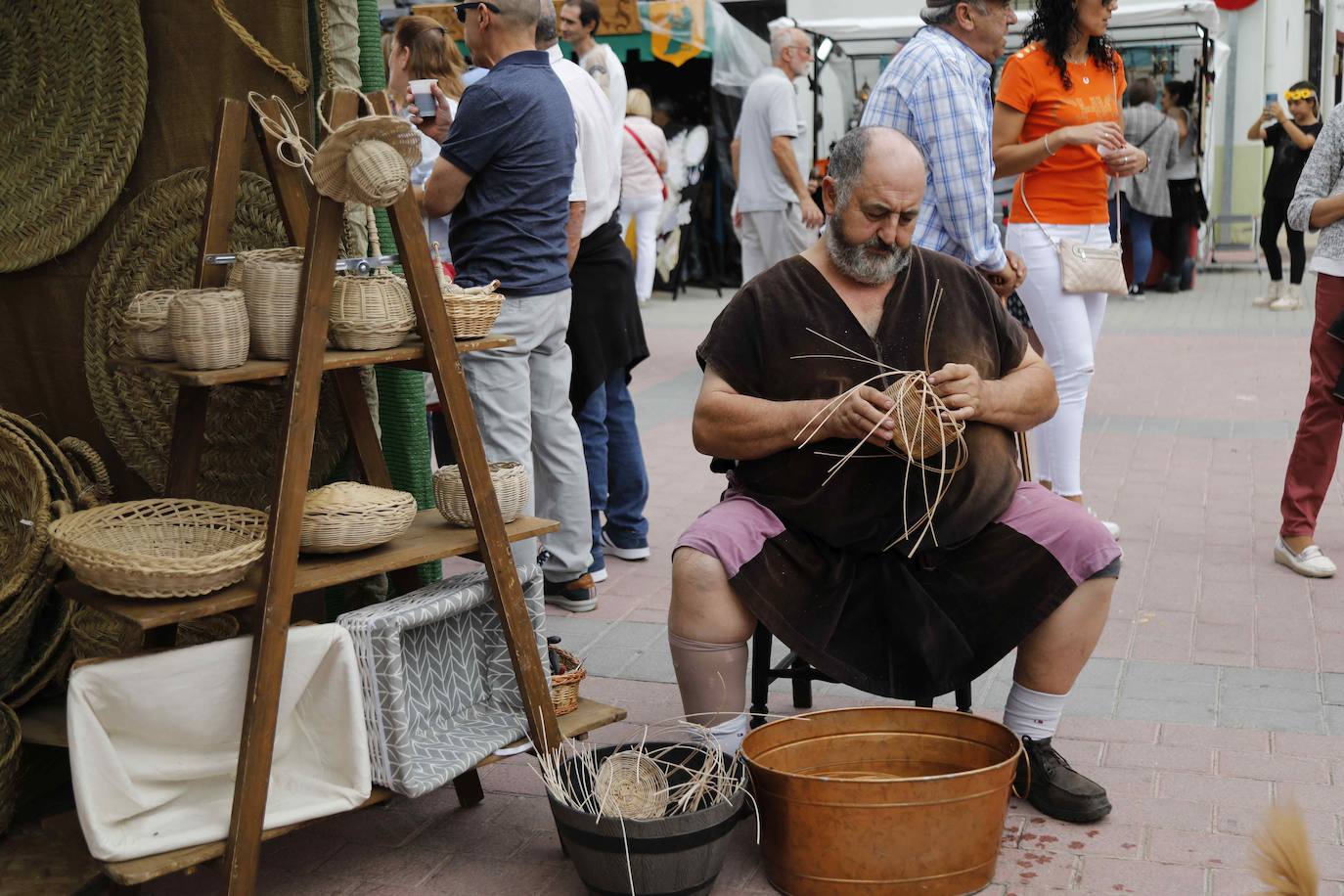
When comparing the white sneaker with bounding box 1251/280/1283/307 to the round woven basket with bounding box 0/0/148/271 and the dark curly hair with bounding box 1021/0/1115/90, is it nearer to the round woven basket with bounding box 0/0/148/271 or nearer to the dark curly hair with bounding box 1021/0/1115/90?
the dark curly hair with bounding box 1021/0/1115/90

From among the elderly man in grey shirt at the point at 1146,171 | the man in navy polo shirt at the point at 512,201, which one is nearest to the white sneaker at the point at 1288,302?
the elderly man in grey shirt at the point at 1146,171

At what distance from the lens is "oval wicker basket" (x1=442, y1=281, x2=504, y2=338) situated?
2936 mm

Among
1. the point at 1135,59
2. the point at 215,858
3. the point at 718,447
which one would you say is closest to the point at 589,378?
the point at 718,447

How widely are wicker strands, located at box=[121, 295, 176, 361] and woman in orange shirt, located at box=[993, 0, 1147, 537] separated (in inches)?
122

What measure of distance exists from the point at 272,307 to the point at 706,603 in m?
1.06

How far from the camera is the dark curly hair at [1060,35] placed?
15.6ft

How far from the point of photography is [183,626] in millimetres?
3381

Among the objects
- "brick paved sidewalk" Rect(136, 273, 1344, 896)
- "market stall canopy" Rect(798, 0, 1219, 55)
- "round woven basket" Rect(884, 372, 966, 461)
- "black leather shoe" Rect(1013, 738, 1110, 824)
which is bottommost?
"brick paved sidewalk" Rect(136, 273, 1344, 896)

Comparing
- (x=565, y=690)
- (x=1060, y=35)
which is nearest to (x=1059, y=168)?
(x=1060, y=35)

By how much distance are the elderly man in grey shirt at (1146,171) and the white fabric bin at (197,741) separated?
11595mm

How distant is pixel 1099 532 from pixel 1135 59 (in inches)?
513

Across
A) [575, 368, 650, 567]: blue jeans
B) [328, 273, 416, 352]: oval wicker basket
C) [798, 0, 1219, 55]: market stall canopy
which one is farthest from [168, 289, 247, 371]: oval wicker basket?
[798, 0, 1219, 55]: market stall canopy

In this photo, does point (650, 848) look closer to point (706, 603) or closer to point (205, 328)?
point (706, 603)

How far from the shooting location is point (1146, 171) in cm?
1315
